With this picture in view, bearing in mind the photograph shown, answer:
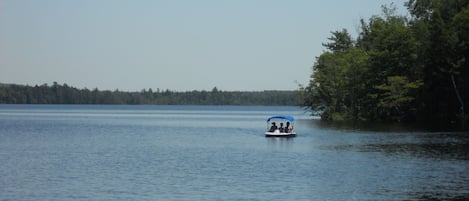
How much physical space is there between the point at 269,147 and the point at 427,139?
561 inches

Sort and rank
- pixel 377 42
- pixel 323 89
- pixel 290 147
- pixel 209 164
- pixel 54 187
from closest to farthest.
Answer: pixel 54 187
pixel 209 164
pixel 290 147
pixel 377 42
pixel 323 89

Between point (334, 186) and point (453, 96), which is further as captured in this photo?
point (453, 96)

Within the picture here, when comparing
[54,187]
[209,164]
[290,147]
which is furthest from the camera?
[290,147]

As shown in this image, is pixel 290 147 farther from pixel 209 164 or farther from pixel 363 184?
pixel 363 184

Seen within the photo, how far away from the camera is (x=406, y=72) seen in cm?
9719

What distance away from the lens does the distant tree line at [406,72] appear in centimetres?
8469

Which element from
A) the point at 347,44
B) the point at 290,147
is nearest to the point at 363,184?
the point at 290,147

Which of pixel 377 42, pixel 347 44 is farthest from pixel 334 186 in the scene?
pixel 347 44

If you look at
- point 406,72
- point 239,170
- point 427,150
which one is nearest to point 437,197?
point 239,170

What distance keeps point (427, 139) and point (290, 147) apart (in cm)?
1285

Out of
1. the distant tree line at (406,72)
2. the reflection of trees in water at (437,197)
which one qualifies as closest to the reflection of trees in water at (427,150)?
the reflection of trees in water at (437,197)

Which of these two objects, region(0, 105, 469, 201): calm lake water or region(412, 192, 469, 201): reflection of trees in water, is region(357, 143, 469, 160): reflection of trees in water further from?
region(412, 192, 469, 201): reflection of trees in water

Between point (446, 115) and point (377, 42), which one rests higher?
point (377, 42)

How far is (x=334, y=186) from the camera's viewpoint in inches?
1278
